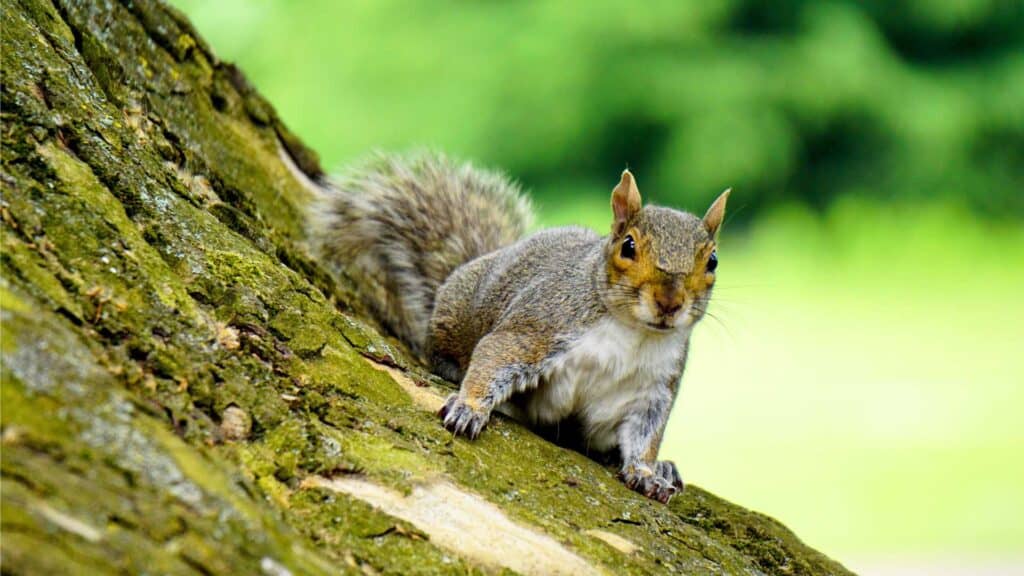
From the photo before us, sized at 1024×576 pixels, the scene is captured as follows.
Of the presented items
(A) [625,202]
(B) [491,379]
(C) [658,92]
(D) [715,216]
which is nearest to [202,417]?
(B) [491,379]

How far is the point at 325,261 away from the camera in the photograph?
2902 millimetres

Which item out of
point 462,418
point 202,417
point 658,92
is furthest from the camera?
point 658,92

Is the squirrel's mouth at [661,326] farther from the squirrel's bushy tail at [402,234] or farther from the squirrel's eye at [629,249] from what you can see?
the squirrel's bushy tail at [402,234]

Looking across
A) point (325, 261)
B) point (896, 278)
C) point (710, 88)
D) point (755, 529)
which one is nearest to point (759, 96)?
point (710, 88)

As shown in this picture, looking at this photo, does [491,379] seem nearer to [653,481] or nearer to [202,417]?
[653,481]

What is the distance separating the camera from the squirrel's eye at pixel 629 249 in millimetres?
2268

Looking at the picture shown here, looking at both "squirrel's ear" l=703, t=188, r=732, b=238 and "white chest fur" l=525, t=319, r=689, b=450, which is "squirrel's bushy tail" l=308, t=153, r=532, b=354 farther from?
"squirrel's ear" l=703, t=188, r=732, b=238

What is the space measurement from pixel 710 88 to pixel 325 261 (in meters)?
4.57

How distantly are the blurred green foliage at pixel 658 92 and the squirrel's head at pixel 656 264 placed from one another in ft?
14.5

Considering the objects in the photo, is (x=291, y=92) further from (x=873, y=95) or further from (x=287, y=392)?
(x=287, y=392)

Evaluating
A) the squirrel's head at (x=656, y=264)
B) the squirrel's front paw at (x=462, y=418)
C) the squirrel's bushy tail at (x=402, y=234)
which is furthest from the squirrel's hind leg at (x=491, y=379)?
the squirrel's bushy tail at (x=402, y=234)

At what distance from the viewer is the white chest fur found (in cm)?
230

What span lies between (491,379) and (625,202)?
45cm

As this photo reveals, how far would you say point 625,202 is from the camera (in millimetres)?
2336
